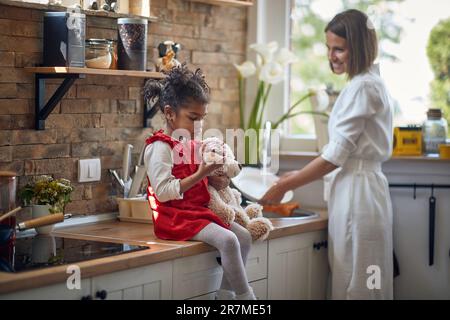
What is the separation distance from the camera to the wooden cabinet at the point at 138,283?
2.28 metres

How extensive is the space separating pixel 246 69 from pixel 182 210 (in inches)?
44.9

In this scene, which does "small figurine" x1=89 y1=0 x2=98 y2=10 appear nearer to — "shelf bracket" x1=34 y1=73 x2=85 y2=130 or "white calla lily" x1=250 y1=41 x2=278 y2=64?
"shelf bracket" x1=34 y1=73 x2=85 y2=130

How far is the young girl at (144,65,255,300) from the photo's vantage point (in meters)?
2.52

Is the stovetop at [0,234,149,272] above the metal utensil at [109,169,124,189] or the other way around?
the other way around

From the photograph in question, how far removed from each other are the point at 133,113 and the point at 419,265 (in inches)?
55.2

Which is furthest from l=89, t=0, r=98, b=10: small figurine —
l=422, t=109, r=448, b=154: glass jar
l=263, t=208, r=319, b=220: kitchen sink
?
l=422, t=109, r=448, b=154: glass jar

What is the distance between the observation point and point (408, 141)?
11.5 ft

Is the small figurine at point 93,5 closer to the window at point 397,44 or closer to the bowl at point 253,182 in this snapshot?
the bowl at point 253,182

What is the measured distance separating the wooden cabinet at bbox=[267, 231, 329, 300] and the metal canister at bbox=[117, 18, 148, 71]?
0.83 meters

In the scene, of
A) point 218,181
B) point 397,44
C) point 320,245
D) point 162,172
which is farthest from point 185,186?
point 397,44

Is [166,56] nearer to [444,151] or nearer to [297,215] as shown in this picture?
[297,215]

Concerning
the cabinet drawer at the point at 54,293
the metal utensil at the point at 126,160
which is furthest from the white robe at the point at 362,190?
the cabinet drawer at the point at 54,293

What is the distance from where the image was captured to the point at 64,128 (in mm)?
2855
